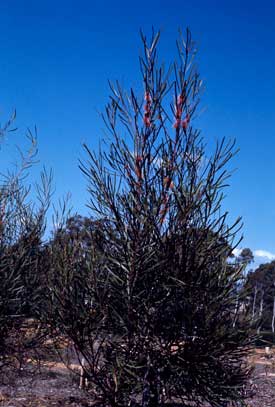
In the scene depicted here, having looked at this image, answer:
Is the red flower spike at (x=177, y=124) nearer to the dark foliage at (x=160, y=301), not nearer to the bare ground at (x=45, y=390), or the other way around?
the dark foliage at (x=160, y=301)

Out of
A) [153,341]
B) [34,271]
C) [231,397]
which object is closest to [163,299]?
[153,341]

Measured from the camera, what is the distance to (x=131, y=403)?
5.14 meters

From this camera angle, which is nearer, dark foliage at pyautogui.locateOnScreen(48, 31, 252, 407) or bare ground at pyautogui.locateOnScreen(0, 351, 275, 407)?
dark foliage at pyautogui.locateOnScreen(48, 31, 252, 407)

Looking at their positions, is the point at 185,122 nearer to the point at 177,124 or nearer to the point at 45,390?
the point at 177,124

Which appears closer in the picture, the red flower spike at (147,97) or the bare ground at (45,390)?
the red flower spike at (147,97)

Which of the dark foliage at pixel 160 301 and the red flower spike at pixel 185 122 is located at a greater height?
the red flower spike at pixel 185 122

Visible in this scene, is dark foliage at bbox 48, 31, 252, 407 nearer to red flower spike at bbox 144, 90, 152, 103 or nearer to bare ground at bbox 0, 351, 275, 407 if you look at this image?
red flower spike at bbox 144, 90, 152, 103

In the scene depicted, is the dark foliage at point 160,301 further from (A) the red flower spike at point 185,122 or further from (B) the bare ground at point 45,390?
(B) the bare ground at point 45,390

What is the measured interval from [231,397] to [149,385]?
744mm

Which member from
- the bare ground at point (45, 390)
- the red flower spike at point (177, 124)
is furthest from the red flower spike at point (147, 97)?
the bare ground at point (45, 390)

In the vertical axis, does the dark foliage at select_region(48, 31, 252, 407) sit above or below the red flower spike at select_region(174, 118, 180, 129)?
below

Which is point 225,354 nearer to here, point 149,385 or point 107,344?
point 149,385

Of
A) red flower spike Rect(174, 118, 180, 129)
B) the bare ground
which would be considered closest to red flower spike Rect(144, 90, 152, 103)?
red flower spike Rect(174, 118, 180, 129)

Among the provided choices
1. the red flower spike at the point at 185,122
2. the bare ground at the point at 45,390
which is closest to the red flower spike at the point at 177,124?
the red flower spike at the point at 185,122
